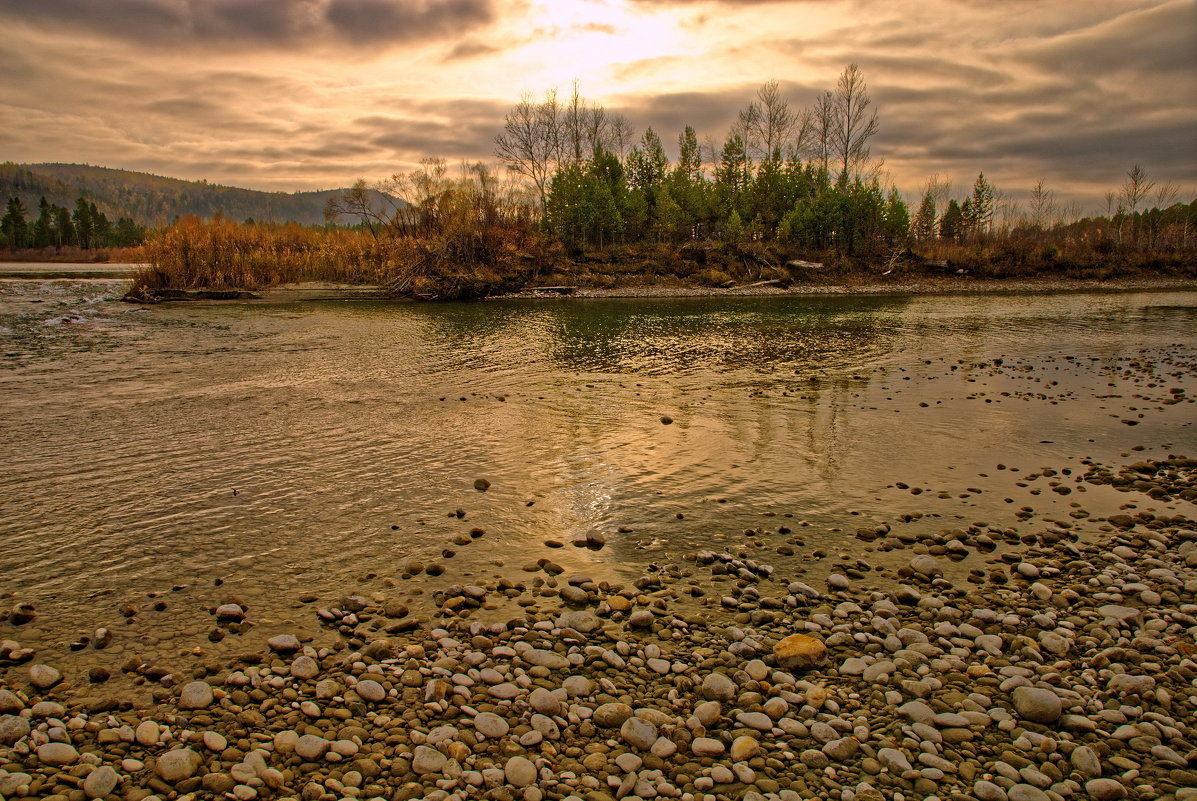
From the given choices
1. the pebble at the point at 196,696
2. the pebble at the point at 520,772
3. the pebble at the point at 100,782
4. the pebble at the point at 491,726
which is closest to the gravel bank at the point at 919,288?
the pebble at the point at 196,696

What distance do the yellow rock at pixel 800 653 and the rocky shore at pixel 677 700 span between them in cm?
3

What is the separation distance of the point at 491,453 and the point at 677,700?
23.6 feet

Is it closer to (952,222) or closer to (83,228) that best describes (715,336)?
(952,222)

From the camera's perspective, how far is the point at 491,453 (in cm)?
1134

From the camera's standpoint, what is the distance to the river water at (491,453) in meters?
7.05

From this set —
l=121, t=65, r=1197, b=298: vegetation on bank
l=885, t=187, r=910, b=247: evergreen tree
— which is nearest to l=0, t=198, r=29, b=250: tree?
l=121, t=65, r=1197, b=298: vegetation on bank

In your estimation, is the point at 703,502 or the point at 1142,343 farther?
the point at 1142,343

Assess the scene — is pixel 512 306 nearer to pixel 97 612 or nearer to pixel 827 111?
pixel 97 612

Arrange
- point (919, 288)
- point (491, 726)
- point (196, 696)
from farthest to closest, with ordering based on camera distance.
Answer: point (919, 288) → point (196, 696) → point (491, 726)

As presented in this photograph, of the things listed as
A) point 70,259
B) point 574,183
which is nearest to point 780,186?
point 574,183

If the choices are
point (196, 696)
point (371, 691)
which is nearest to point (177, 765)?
point (196, 696)

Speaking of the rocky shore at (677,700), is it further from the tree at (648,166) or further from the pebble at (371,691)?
A: the tree at (648,166)

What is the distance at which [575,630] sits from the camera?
18.8 ft

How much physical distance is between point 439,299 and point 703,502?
42.2 m
